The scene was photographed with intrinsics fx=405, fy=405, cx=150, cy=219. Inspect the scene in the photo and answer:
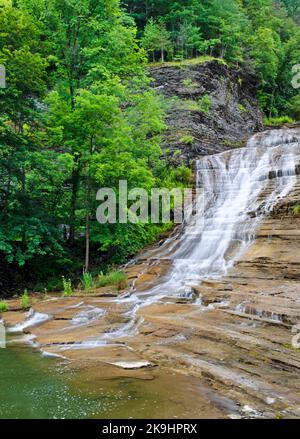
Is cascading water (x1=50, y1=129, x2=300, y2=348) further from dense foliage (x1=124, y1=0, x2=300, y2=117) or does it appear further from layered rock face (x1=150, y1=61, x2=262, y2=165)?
dense foliage (x1=124, y1=0, x2=300, y2=117)

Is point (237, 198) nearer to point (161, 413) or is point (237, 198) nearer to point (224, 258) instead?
point (224, 258)

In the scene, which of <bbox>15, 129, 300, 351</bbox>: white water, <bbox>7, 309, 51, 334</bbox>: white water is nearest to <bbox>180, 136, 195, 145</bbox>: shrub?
<bbox>15, 129, 300, 351</bbox>: white water

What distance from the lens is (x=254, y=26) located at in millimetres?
42750

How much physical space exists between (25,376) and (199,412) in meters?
2.51

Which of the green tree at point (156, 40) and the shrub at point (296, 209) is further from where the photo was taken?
the green tree at point (156, 40)

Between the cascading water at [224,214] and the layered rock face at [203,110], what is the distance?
6.36ft

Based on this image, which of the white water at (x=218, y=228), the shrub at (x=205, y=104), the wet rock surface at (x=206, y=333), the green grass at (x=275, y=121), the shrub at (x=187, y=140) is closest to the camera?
the wet rock surface at (x=206, y=333)

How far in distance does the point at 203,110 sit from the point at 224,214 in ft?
41.2

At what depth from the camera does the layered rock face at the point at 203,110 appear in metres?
24.1

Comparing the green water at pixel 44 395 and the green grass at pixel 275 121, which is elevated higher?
the green grass at pixel 275 121

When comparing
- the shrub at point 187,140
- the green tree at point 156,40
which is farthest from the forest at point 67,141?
the green tree at point 156,40

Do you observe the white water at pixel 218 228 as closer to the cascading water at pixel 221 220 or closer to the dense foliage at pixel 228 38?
the cascading water at pixel 221 220

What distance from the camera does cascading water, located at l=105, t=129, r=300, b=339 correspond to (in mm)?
11781

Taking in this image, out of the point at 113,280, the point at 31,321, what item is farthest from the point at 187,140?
A: the point at 31,321
